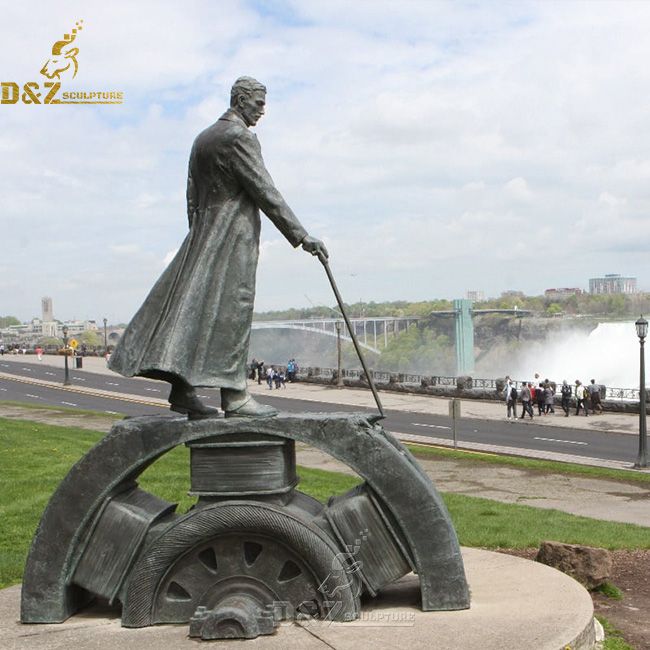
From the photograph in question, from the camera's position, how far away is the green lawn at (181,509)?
10.6 metres

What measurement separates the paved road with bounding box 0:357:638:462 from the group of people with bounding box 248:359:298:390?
783 millimetres

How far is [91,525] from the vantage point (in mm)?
6535

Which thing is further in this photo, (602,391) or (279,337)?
(279,337)

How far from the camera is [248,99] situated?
22.4ft

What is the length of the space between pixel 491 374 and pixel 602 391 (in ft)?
212

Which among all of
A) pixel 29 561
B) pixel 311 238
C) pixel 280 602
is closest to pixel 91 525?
pixel 29 561

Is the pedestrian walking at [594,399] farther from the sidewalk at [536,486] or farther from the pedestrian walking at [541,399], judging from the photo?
the sidewalk at [536,486]

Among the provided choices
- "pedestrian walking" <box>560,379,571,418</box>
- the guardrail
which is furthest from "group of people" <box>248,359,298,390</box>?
"pedestrian walking" <box>560,379,571,418</box>

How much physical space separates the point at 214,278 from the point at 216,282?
0.11ft

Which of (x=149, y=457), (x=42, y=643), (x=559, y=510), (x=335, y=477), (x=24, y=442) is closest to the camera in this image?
(x=42, y=643)

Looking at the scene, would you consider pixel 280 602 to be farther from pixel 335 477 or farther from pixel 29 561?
pixel 335 477

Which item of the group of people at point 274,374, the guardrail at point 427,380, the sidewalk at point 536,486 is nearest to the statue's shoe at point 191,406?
the sidewalk at point 536,486

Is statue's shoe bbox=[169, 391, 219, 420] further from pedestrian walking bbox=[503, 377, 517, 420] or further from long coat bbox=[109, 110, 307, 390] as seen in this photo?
pedestrian walking bbox=[503, 377, 517, 420]

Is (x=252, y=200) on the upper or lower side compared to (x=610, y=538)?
upper
